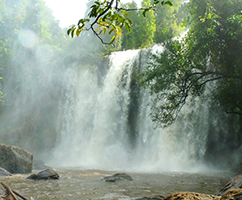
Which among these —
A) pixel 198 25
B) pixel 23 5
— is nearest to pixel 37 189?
pixel 198 25

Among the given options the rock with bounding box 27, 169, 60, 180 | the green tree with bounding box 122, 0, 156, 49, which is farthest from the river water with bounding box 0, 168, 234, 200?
the green tree with bounding box 122, 0, 156, 49

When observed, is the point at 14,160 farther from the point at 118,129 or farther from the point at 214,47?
the point at 214,47

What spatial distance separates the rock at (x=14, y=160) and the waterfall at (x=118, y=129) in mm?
5254

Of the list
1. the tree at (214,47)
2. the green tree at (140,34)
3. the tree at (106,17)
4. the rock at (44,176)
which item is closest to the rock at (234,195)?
the tree at (106,17)

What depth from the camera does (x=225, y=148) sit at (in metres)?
16.6

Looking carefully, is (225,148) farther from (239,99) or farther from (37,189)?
(37,189)

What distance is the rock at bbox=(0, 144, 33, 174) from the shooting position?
13.3m

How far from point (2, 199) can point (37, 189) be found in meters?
4.79

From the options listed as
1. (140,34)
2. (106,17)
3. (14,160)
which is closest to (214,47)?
(106,17)

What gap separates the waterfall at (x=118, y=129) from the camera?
17547mm

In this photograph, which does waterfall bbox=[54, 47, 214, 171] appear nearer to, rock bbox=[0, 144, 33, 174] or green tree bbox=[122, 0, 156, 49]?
rock bbox=[0, 144, 33, 174]

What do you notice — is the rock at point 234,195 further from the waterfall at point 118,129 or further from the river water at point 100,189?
the waterfall at point 118,129

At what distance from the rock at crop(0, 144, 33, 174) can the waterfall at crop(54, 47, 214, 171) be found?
17.2 ft

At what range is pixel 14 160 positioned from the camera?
44.4 ft
